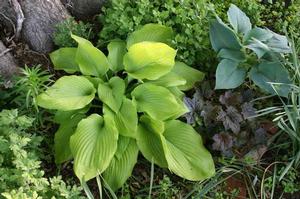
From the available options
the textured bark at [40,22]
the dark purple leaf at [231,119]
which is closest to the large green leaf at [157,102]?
the dark purple leaf at [231,119]

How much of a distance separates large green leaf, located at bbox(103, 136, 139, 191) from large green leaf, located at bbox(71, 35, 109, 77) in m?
0.40

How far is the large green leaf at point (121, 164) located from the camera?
8.21ft

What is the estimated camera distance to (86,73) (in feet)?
8.74

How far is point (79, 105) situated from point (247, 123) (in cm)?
92

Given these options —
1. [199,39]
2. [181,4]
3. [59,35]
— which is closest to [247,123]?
[199,39]

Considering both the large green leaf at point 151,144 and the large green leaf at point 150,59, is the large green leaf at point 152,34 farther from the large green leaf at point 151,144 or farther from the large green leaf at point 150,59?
the large green leaf at point 151,144

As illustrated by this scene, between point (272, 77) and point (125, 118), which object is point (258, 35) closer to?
point (272, 77)

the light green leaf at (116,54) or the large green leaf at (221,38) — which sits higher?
the large green leaf at (221,38)

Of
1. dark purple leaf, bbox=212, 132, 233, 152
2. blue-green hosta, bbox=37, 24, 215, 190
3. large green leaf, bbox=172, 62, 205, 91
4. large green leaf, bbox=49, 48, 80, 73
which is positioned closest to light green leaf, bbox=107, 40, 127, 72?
blue-green hosta, bbox=37, 24, 215, 190

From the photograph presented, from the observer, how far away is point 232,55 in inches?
106

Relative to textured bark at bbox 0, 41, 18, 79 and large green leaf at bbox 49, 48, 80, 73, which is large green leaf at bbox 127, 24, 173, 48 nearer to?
large green leaf at bbox 49, 48, 80, 73

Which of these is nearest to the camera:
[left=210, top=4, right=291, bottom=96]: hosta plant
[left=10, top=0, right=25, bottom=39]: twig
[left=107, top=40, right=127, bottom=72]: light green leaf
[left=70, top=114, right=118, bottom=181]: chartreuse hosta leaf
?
[left=70, top=114, right=118, bottom=181]: chartreuse hosta leaf

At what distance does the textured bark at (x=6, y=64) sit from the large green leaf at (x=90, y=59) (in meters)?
0.47

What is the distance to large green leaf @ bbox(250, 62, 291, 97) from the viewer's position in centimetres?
261
